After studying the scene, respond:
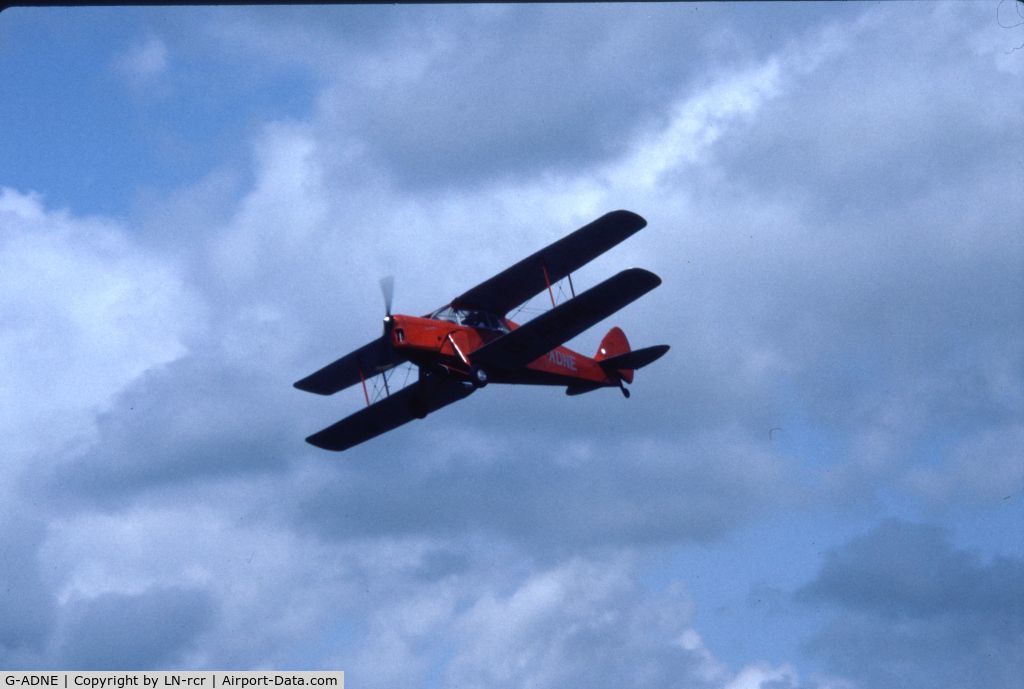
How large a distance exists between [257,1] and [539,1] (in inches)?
120

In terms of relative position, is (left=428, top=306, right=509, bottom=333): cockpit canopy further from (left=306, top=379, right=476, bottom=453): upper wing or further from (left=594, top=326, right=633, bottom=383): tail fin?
(left=594, top=326, right=633, bottom=383): tail fin

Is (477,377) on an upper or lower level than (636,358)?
lower

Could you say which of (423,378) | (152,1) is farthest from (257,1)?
(423,378)

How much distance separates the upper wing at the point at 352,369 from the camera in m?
32.4

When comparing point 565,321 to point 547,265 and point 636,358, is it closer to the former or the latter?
point 547,265

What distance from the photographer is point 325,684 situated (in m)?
24.5

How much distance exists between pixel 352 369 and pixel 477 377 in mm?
6313

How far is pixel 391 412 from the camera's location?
31.7 m

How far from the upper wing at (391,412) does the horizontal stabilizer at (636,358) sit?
5163 millimetres

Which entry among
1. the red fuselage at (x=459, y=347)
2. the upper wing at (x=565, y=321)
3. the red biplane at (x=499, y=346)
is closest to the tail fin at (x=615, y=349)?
the red biplane at (x=499, y=346)

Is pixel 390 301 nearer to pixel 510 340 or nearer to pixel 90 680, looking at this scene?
pixel 510 340

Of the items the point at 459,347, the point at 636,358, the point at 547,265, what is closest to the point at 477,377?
the point at 459,347

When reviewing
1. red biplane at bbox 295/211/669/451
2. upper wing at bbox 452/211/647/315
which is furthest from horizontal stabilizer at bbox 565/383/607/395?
upper wing at bbox 452/211/647/315

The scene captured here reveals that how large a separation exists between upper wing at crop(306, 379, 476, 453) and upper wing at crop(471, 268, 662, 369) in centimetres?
123
